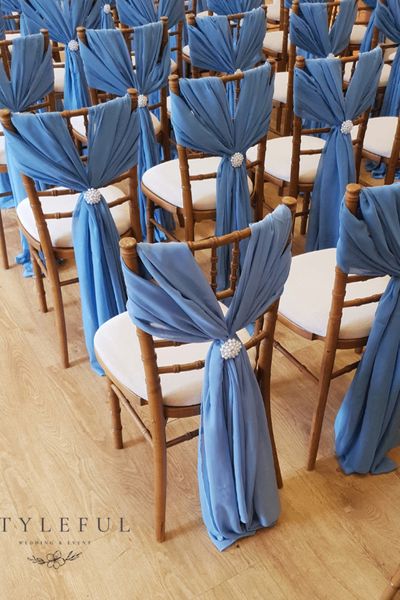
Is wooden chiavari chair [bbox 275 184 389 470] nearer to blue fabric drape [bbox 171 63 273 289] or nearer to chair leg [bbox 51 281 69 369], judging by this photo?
blue fabric drape [bbox 171 63 273 289]

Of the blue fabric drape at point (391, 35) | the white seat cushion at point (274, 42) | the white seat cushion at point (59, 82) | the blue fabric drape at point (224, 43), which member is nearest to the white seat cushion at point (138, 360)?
the blue fabric drape at point (224, 43)

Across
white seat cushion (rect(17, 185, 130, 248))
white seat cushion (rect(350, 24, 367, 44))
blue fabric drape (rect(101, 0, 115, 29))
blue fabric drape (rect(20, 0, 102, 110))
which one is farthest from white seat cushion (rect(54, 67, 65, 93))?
white seat cushion (rect(350, 24, 367, 44))

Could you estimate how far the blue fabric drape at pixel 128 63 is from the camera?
2508 millimetres

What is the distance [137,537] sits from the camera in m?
1.73

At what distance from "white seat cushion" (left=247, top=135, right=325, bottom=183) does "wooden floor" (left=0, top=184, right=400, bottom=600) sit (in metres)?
0.79

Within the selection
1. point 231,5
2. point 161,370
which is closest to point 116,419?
point 161,370

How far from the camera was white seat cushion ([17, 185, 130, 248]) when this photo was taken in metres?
2.15

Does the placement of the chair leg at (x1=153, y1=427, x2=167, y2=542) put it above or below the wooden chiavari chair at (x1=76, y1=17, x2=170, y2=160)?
below

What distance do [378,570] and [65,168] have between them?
4.67ft

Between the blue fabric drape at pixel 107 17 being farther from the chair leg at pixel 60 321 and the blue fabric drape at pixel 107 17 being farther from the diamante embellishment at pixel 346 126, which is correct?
the chair leg at pixel 60 321

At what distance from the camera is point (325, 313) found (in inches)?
70.7

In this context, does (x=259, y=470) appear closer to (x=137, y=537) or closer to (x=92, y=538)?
(x=137, y=537)

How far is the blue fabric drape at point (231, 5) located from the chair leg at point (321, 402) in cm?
241

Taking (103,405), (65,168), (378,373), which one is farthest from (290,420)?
(65,168)
